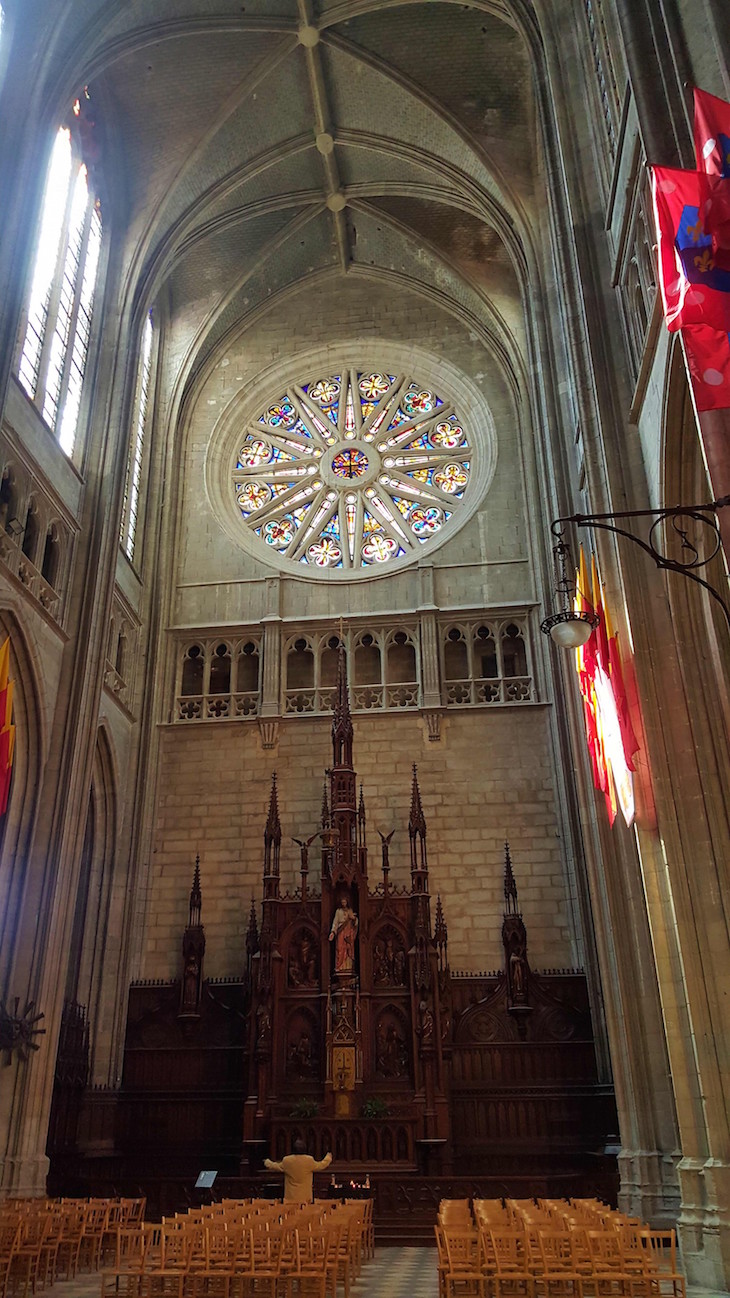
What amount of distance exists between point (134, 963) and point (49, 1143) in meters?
3.51

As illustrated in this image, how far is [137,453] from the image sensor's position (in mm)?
20984

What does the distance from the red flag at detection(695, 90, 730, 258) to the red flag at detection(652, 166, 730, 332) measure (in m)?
0.05

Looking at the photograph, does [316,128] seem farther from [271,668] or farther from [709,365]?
[709,365]

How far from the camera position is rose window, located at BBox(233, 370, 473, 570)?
21.4m

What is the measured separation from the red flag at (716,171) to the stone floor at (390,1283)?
298 inches

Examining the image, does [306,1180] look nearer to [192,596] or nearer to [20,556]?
[20,556]

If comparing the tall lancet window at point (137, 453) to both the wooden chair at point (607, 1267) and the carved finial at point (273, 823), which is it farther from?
the wooden chair at point (607, 1267)

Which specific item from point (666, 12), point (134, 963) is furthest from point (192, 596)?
point (666, 12)

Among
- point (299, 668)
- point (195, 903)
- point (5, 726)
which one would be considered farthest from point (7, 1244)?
point (299, 668)

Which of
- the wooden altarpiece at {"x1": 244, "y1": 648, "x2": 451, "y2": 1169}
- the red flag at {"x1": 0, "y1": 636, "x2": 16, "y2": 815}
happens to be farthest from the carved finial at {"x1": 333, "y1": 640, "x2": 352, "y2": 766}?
the red flag at {"x1": 0, "y1": 636, "x2": 16, "y2": 815}

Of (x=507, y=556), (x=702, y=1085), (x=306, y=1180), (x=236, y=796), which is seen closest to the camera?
(x=702, y=1085)

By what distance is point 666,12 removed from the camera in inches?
336

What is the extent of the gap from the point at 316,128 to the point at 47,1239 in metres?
19.3

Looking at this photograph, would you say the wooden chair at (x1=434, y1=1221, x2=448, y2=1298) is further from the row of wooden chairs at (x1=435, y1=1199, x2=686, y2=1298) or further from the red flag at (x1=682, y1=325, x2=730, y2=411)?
the red flag at (x1=682, y1=325, x2=730, y2=411)
